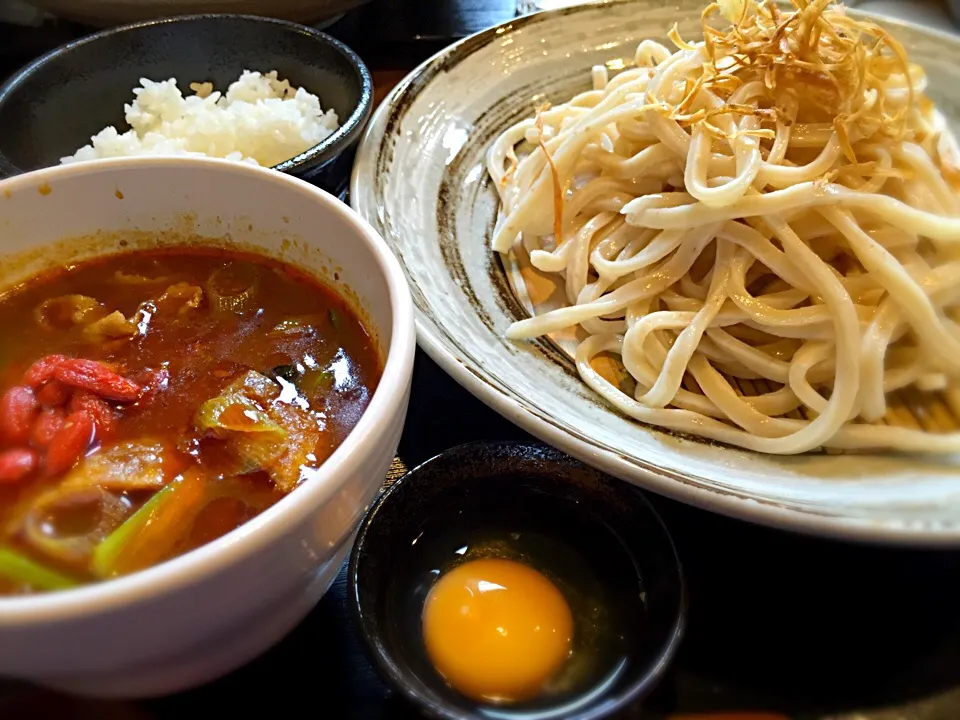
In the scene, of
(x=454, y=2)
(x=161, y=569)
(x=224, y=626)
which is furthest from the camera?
(x=454, y=2)

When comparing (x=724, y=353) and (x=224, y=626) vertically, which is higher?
(x=224, y=626)

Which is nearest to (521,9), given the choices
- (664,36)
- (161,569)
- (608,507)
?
(664,36)

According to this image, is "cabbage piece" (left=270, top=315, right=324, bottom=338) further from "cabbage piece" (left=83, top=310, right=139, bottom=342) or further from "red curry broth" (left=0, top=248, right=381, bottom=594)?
"cabbage piece" (left=83, top=310, right=139, bottom=342)

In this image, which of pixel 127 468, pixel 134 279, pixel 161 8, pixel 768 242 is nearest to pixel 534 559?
pixel 127 468

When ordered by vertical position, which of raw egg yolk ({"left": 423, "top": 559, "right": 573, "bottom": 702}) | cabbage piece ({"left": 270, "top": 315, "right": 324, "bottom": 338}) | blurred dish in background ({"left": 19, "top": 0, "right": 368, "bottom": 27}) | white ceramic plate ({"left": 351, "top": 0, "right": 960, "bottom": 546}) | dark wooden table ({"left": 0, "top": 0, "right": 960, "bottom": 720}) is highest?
blurred dish in background ({"left": 19, "top": 0, "right": 368, "bottom": 27})

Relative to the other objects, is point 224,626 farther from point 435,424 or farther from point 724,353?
point 724,353

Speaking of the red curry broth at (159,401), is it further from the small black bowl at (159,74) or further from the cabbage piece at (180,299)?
the small black bowl at (159,74)

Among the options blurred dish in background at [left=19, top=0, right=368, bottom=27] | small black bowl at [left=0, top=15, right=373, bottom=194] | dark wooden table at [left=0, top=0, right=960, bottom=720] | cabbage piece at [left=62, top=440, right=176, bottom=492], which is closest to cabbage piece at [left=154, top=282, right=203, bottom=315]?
cabbage piece at [left=62, top=440, right=176, bottom=492]
